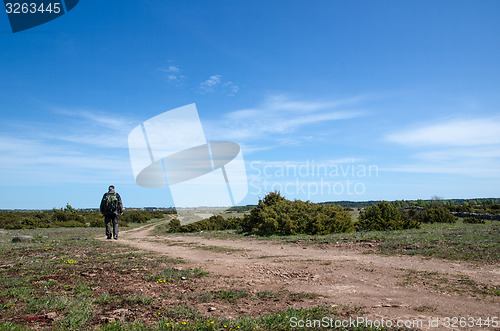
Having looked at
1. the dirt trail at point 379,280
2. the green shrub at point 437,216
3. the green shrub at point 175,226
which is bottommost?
the green shrub at point 175,226

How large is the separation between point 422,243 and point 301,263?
5.86 m

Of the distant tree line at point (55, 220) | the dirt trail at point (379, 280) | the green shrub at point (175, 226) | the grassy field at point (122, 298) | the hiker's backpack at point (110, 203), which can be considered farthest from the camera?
the distant tree line at point (55, 220)

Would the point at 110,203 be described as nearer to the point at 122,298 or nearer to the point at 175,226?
the point at 122,298

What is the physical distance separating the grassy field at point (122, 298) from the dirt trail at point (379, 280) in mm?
602

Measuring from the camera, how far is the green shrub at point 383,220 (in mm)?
19953

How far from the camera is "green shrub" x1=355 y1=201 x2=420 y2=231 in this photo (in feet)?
65.5

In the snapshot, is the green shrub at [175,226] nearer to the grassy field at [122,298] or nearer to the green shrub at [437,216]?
the grassy field at [122,298]

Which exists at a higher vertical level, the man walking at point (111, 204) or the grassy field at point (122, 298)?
the man walking at point (111, 204)

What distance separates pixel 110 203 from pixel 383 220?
52.5ft

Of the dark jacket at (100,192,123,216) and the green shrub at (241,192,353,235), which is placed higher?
the dark jacket at (100,192,123,216)

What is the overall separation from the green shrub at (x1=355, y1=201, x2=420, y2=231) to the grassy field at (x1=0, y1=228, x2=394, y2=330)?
49.7ft

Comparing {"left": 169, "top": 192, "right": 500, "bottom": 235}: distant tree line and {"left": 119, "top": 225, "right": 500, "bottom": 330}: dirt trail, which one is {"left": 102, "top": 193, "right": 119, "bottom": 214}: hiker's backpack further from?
{"left": 169, "top": 192, "right": 500, "bottom": 235}: distant tree line

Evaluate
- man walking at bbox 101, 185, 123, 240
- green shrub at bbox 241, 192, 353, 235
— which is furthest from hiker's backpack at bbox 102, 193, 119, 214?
green shrub at bbox 241, 192, 353, 235

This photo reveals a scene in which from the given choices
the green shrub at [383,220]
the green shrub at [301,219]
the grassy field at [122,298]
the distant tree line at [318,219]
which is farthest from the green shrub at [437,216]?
the grassy field at [122,298]
